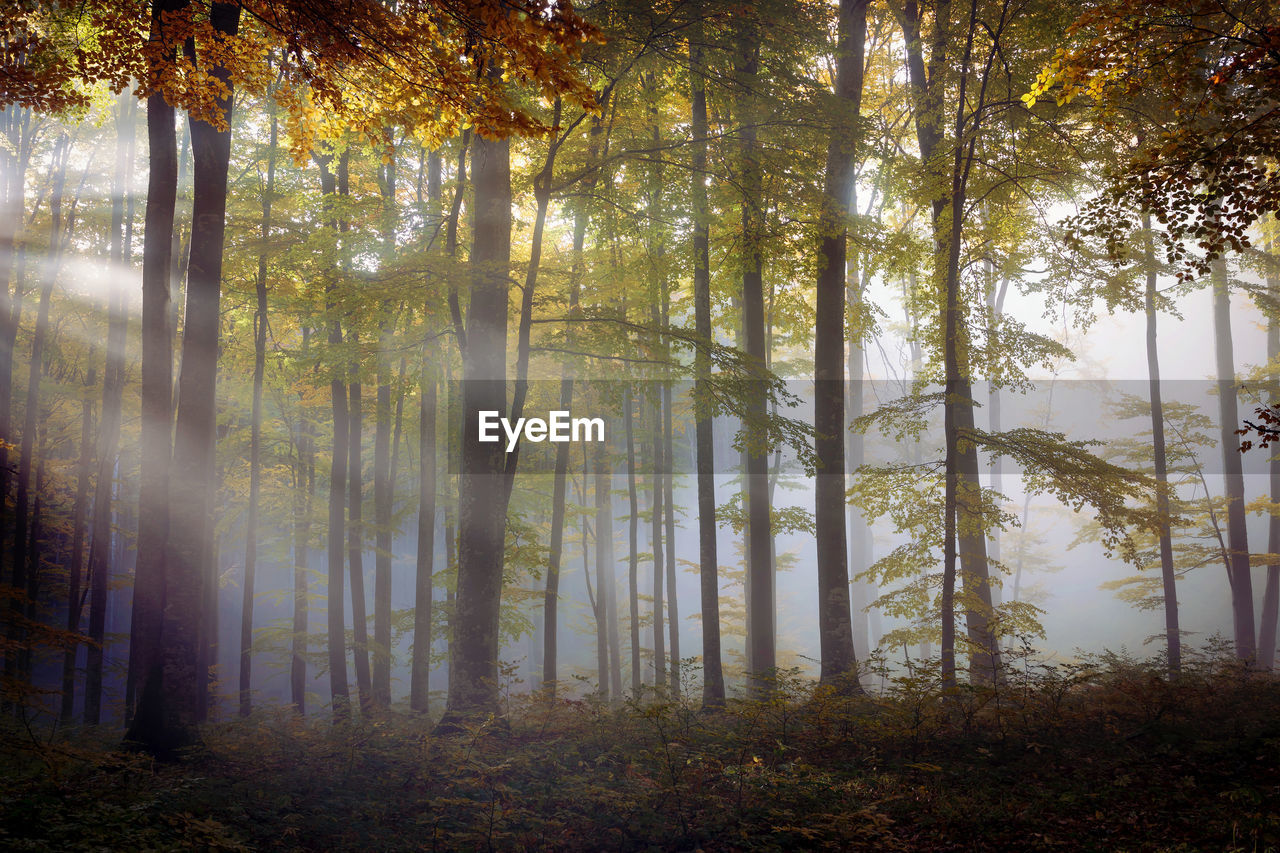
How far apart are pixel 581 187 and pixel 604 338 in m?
2.53

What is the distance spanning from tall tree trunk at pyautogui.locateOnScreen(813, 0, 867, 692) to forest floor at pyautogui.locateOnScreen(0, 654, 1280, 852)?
202 centimetres

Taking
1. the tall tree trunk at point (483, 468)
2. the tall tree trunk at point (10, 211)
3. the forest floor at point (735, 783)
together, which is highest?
the tall tree trunk at point (10, 211)

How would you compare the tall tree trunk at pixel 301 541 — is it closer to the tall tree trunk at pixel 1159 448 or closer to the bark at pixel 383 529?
the bark at pixel 383 529

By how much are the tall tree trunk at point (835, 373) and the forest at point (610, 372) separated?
0.09 m

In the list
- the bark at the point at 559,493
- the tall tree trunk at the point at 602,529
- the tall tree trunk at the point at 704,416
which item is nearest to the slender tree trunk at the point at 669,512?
the tall tree trunk at the point at 602,529

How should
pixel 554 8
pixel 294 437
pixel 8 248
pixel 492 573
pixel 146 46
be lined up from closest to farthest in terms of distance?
pixel 554 8 → pixel 146 46 → pixel 492 573 → pixel 8 248 → pixel 294 437

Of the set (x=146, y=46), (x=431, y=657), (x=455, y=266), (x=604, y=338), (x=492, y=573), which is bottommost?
(x=431, y=657)

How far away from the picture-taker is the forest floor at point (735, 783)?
4.73 metres

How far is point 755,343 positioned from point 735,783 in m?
7.49

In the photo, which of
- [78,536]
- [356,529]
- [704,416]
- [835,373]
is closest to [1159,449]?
[835,373]

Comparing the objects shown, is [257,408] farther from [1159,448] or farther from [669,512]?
[1159,448]

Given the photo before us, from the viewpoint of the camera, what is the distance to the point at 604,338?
391 inches

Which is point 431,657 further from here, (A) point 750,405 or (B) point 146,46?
(B) point 146,46

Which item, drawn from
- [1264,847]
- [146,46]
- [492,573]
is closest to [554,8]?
[146,46]
